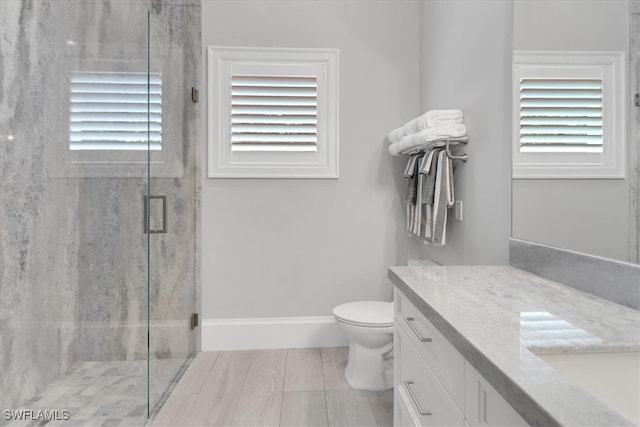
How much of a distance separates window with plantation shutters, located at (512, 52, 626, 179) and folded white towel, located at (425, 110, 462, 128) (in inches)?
18.3

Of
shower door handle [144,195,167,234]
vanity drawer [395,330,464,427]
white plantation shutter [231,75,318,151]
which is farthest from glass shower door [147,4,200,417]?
vanity drawer [395,330,464,427]

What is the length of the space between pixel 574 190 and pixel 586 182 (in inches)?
2.0

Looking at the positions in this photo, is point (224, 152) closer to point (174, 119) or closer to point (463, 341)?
point (174, 119)

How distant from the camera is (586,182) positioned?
3.60 ft

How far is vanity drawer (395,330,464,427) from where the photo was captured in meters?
0.88

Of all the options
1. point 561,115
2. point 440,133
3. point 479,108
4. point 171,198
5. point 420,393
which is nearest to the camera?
point 420,393

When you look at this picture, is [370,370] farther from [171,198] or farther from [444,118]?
[171,198]

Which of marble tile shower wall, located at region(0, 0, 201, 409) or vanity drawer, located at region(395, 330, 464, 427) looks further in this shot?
marble tile shower wall, located at region(0, 0, 201, 409)

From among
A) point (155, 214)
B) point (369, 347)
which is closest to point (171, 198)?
point (155, 214)

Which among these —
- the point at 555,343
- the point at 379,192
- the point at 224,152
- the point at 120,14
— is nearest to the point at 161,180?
the point at 224,152

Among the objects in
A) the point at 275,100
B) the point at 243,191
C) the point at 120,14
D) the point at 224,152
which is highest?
the point at 120,14

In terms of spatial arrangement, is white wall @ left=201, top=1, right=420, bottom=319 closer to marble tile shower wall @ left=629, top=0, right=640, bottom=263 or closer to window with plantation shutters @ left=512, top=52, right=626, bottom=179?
window with plantation shutters @ left=512, top=52, right=626, bottom=179

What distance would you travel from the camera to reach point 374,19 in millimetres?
2613

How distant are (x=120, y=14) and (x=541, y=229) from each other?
2.29m
